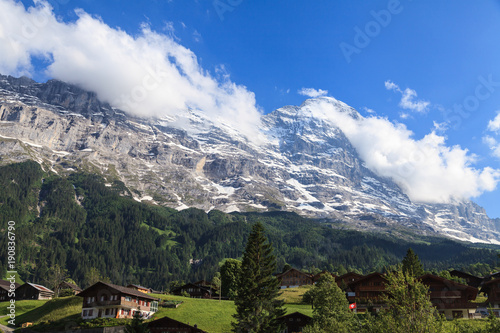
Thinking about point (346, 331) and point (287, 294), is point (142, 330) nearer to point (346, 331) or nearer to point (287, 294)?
point (346, 331)

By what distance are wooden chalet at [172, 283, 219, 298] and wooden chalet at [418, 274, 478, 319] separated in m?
68.9

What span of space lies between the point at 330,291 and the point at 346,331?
46.5 feet

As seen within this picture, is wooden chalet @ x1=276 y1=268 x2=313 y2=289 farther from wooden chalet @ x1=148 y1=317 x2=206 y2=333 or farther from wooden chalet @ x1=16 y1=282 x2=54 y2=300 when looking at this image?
wooden chalet @ x1=148 y1=317 x2=206 y2=333

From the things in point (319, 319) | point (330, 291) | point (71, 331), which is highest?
point (330, 291)

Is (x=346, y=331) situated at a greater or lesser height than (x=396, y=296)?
lesser

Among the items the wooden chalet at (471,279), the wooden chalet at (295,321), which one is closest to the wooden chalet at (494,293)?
the wooden chalet at (471,279)

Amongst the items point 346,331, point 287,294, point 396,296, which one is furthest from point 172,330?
point 287,294

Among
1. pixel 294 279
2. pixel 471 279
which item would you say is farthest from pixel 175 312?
pixel 471 279

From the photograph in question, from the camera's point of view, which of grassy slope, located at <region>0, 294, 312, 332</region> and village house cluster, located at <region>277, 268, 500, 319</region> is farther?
village house cluster, located at <region>277, 268, 500, 319</region>

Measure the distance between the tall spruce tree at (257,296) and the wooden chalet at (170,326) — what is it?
10.0 m

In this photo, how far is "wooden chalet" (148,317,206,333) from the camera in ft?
222

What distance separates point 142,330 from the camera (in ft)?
181

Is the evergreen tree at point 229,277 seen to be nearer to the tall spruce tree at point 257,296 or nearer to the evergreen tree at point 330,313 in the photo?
the tall spruce tree at point 257,296

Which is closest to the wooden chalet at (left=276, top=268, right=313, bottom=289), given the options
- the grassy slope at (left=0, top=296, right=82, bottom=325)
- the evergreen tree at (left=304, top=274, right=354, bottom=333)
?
the grassy slope at (left=0, top=296, right=82, bottom=325)
